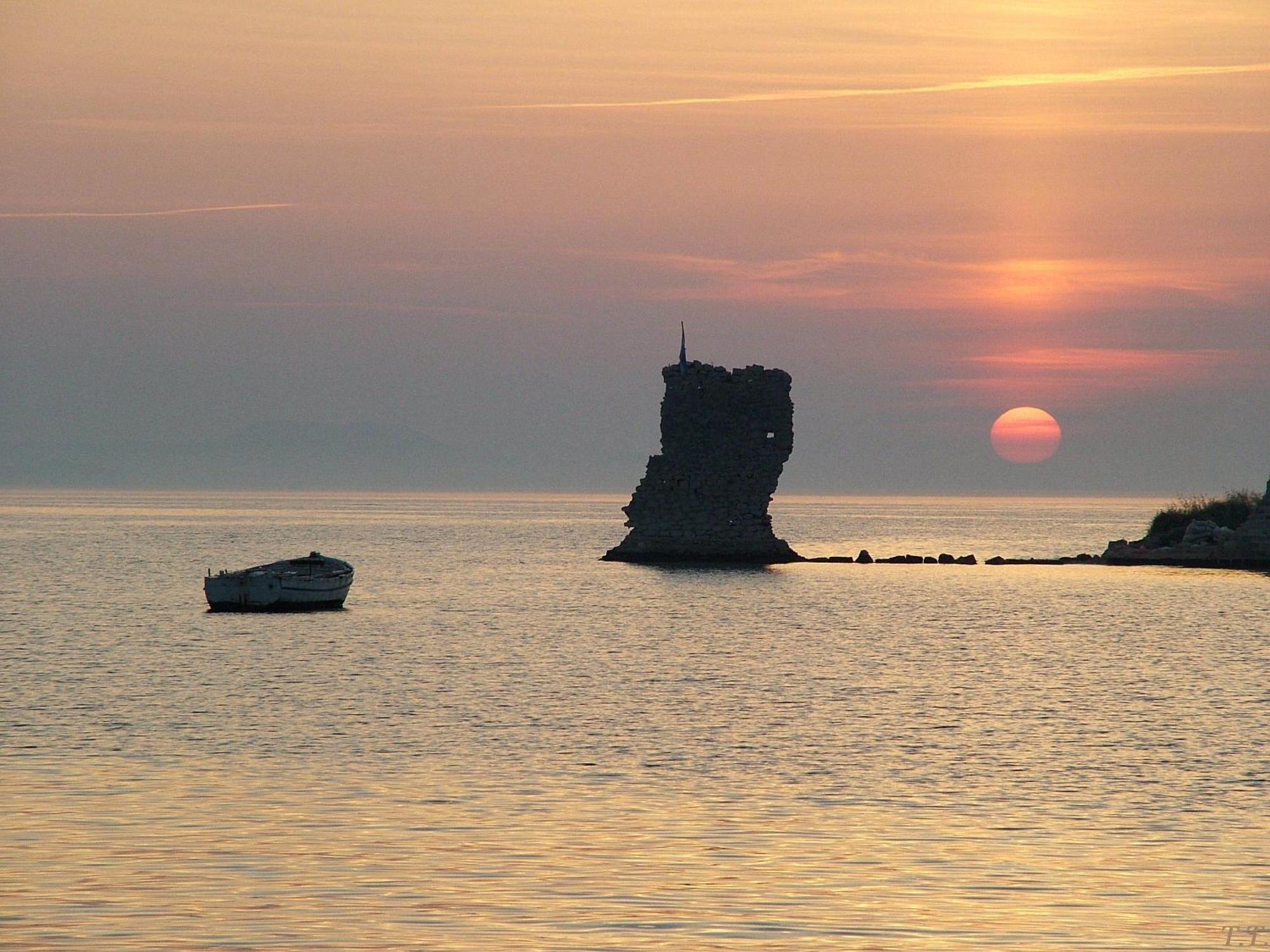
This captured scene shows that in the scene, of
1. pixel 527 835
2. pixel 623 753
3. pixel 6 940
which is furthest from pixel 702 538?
pixel 6 940

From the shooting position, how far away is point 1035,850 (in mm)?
22141

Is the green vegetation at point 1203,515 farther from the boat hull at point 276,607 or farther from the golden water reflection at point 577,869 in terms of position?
the golden water reflection at point 577,869

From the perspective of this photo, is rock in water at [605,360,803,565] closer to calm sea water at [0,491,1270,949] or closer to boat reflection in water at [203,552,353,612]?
boat reflection in water at [203,552,353,612]

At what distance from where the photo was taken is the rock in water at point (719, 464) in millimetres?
108375

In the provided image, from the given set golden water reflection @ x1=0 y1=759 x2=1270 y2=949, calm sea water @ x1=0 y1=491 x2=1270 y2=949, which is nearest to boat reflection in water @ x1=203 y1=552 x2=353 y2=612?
calm sea water @ x1=0 y1=491 x2=1270 y2=949

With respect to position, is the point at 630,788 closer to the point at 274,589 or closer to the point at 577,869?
the point at 577,869

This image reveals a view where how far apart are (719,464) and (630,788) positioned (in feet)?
266

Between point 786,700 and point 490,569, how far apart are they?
3182 inches

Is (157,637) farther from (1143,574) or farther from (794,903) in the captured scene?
(1143,574)

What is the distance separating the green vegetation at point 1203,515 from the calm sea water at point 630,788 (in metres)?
58.9

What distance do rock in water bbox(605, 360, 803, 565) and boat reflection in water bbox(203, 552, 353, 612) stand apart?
35.8 metres

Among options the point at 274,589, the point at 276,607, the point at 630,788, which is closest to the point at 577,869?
the point at 630,788

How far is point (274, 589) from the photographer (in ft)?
247

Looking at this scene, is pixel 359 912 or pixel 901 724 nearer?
pixel 359 912
